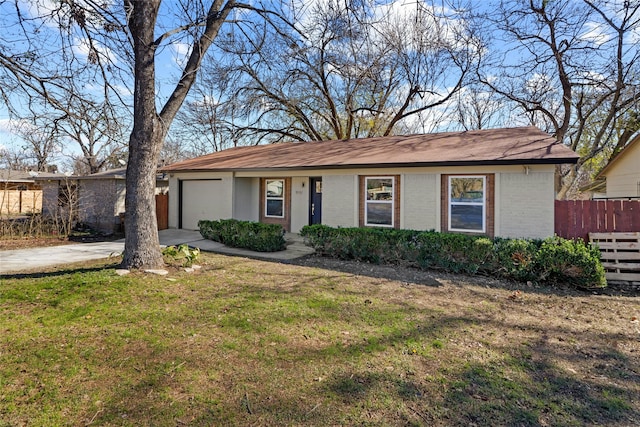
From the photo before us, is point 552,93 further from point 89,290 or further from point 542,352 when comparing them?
point 89,290

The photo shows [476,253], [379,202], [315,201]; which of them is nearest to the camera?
[476,253]

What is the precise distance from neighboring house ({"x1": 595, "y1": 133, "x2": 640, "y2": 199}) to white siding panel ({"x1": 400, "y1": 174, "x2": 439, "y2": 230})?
8611 mm

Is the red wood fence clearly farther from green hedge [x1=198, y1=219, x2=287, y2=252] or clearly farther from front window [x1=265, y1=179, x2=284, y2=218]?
front window [x1=265, y1=179, x2=284, y2=218]

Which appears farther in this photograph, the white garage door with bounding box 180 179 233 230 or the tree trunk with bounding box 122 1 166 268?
the white garage door with bounding box 180 179 233 230

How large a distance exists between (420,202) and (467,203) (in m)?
1.33

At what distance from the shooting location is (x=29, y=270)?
24.0 ft

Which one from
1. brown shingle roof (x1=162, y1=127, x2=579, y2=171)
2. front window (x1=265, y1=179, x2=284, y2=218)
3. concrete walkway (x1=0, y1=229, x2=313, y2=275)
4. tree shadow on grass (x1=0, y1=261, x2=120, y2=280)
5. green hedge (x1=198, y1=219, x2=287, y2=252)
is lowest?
tree shadow on grass (x1=0, y1=261, x2=120, y2=280)

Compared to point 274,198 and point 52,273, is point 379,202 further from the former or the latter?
point 52,273

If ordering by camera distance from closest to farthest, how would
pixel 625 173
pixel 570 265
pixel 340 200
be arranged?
pixel 570 265
pixel 340 200
pixel 625 173

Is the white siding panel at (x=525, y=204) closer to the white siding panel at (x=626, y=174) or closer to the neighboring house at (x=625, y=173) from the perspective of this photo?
the neighboring house at (x=625, y=173)

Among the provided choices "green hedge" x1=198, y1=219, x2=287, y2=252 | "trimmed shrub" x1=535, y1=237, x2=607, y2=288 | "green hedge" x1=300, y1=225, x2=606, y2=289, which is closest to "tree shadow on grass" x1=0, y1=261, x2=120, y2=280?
"green hedge" x1=198, y1=219, x2=287, y2=252

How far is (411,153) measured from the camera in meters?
11.4

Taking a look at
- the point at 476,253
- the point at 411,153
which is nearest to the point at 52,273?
the point at 476,253

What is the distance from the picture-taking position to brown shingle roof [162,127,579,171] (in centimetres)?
948
